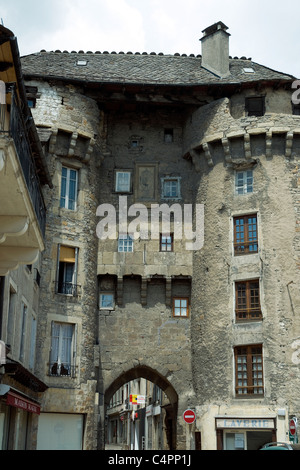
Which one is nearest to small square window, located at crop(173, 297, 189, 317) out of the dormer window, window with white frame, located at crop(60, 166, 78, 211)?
window with white frame, located at crop(60, 166, 78, 211)

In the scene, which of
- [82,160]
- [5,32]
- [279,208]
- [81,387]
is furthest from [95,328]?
[5,32]

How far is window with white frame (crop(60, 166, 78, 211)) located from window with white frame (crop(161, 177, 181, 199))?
3.49 metres

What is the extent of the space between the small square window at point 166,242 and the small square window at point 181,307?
1924 mm

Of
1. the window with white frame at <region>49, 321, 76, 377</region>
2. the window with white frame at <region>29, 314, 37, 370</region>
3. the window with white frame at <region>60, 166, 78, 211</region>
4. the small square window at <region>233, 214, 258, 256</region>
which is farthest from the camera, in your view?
the window with white frame at <region>60, 166, 78, 211</region>

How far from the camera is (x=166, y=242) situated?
2584 cm

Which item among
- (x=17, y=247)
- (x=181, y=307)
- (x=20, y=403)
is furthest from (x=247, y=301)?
(x=17, y=247)

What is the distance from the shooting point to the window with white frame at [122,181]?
1046 inches

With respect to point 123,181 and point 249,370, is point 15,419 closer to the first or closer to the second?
point 249,370

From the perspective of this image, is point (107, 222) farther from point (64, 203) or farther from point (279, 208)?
point (279, 208)

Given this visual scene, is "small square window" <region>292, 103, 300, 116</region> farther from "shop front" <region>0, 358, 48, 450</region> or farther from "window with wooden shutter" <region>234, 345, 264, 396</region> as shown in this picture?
"shop front" <region>0, 358, 48, 450</region>

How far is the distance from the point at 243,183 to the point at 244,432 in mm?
8712

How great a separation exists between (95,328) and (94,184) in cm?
538

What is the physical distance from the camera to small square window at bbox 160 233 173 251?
84.6 ft

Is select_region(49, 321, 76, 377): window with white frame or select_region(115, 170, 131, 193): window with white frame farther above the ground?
select_region(115, 170, 131, 193): window with white frame
